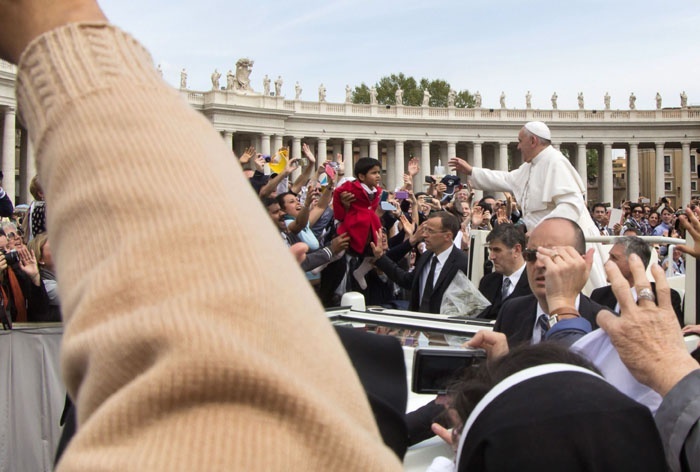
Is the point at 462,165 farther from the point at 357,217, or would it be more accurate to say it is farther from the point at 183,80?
the point at 183,80

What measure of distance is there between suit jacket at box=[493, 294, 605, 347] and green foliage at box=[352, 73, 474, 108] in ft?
287

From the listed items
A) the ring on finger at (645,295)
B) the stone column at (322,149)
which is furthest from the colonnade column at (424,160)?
the ring on finger at (645,295)

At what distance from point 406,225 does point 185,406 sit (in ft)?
30.6

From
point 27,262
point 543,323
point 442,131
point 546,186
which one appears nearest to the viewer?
point 543,323

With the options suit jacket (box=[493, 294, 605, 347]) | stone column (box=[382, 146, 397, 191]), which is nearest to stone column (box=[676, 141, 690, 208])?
stone column (box=[382, 146, 397, 191])

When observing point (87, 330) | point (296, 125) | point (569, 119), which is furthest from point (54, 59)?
point (569, 119)

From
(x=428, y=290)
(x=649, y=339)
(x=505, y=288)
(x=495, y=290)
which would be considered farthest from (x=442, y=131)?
(x=649, y=339)

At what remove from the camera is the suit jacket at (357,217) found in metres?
8.52

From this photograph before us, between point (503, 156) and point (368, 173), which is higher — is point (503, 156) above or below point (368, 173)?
above

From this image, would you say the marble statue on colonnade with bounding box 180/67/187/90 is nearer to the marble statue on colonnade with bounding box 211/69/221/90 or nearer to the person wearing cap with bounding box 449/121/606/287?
the marble statue on colonnade with bounding box 211/69/221/90

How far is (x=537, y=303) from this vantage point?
4219 millimetres

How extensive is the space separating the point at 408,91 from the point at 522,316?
88780 millimetres

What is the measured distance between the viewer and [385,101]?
297 ft

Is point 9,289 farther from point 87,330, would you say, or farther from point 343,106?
point 343,106
